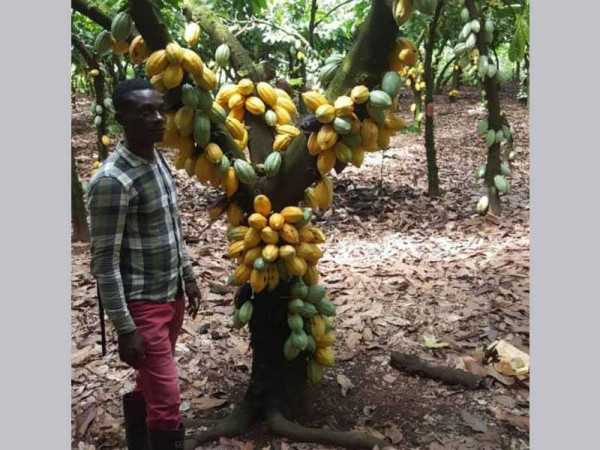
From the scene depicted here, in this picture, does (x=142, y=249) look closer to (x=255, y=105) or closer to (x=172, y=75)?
(x=172, y=75)

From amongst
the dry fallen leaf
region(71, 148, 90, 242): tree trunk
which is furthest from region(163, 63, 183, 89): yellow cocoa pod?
region(71, 148, 90, 242): tree trunk

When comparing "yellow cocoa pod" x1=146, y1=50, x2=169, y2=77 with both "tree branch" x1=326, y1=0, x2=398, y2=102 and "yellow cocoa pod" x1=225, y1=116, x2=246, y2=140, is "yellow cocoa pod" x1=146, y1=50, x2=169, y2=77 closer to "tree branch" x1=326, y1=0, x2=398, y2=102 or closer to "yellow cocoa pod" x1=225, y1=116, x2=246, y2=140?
"yellow cocoa pod" x1=225, y1=116, x2=246, y2=140

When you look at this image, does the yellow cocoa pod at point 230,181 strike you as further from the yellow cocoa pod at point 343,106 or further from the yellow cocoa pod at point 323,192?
the yellow cocoa pod at point 343,106

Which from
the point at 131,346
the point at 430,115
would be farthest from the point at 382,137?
the point at 430,115

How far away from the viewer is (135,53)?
2.07 metres

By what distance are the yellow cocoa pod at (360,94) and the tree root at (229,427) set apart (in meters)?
Answer: 1.38

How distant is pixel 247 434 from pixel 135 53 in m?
1.60

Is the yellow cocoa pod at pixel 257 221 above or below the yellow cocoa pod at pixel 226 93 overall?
below

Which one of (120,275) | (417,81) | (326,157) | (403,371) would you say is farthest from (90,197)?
(417,81)

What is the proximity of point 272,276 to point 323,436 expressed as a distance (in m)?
0.68

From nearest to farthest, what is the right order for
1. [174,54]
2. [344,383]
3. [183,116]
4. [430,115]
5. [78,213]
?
1. [174,54]
2. [183,116]
3. [344,383]
4. [78,213]
5. [430,115]

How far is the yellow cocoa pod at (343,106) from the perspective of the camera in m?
2.01

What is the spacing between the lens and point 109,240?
178 centimetres

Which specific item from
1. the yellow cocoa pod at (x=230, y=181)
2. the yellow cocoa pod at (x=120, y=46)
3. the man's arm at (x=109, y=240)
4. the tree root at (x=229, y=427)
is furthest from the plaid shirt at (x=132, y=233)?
the tree root at (x=229, y=427)
